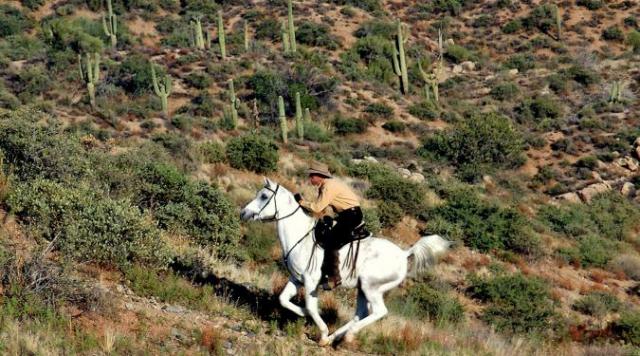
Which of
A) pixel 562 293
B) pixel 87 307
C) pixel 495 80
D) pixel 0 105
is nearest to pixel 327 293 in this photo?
pixel 87 307

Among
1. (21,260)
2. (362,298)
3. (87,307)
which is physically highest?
(21,260)

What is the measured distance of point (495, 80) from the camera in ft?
200

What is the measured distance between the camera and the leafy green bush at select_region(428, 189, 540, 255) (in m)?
25.5

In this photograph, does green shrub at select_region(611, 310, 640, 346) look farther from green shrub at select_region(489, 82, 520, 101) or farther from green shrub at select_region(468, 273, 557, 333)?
green shrub at select_region(489, 82, 520, 101)

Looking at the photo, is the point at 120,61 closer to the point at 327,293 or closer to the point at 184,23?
the point at 184,23

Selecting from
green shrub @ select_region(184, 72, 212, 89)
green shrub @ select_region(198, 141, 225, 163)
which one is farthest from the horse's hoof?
green shrub @ select_region(184, 72, 212, 89)

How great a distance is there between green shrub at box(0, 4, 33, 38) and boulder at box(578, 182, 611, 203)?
4961 centimetres

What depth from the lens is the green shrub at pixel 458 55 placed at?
219ft

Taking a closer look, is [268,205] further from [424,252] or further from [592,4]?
[592,4]

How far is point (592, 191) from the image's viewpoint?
124ft

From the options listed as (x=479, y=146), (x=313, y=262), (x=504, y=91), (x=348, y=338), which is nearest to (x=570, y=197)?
(x=479, y=146)

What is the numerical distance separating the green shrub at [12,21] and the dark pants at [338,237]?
5869 cm

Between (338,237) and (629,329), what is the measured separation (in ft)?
32.6

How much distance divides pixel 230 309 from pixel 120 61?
4696 centimetres
